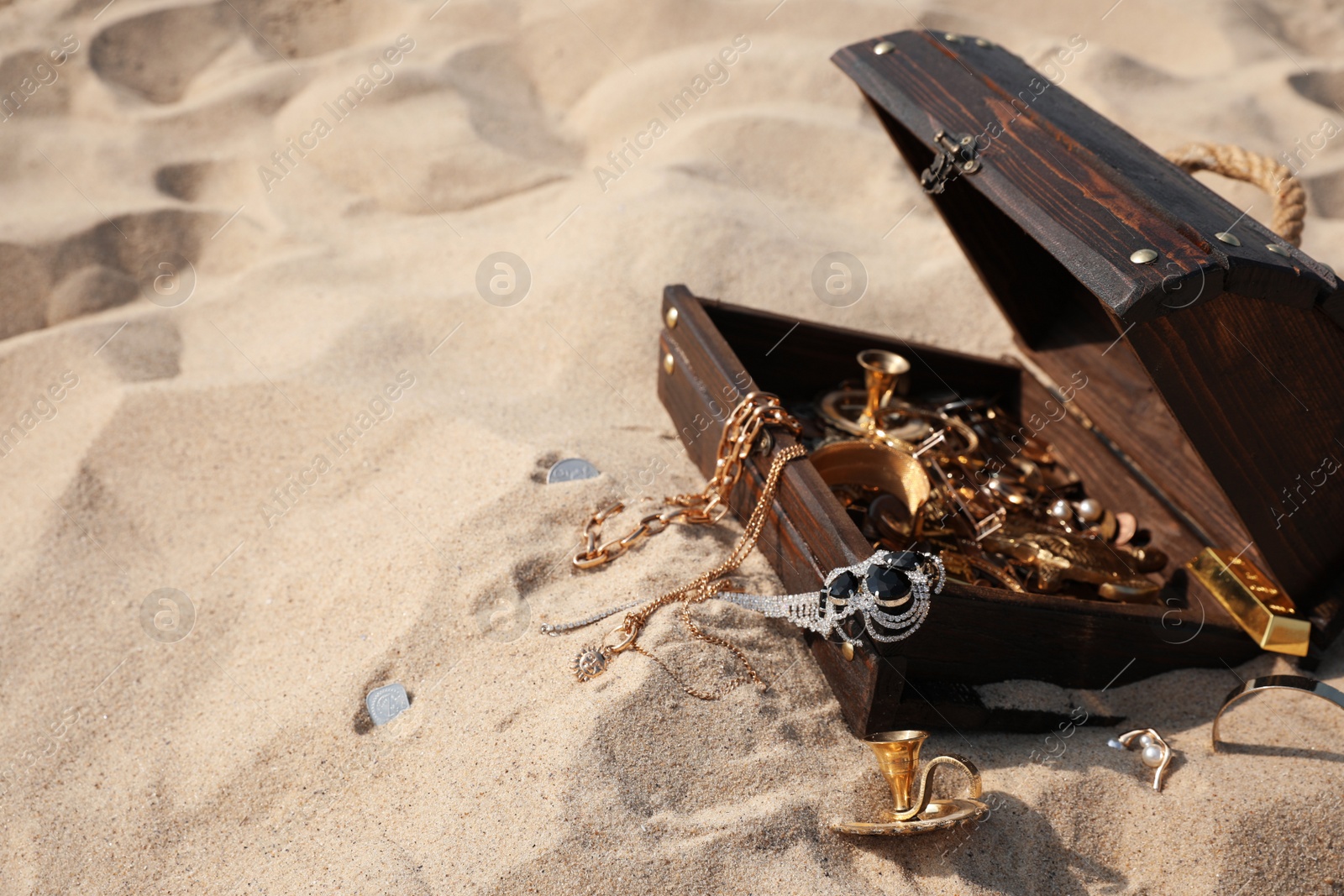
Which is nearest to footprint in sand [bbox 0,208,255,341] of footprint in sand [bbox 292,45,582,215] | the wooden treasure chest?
footprint in sand [bbox 292,45,582,215]

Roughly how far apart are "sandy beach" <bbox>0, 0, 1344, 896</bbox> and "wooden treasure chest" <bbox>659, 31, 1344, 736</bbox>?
0.15m

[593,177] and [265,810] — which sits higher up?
[593,177]

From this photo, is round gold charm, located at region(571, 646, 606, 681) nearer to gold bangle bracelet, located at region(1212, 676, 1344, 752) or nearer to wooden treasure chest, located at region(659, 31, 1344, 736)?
wooden treasure chest, located at region(659, 31, 1344, 736)

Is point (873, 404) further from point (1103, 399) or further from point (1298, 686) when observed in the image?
point (1298, 686)

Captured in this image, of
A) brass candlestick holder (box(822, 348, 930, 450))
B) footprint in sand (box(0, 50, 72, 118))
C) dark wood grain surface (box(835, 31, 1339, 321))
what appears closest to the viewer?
dark wood grain surface (box(835, 31, 1339, 321))

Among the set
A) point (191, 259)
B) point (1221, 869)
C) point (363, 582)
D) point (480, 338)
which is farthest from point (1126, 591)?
point (191, 259)

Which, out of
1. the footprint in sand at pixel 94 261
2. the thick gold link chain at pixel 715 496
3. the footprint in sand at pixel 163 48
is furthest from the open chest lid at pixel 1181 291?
the footprint in sand at pixel 163 48

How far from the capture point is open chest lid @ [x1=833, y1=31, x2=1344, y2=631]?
1639mm

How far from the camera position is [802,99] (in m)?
5.00

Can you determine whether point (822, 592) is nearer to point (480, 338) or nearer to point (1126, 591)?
point (1126, 591)

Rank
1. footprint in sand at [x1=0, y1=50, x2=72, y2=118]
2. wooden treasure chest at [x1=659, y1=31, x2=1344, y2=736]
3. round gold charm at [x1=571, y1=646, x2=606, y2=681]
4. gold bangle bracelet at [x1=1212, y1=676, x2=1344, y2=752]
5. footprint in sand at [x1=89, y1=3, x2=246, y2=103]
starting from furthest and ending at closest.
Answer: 1. footprint in sand at [x1=89, y1=3, x2=246, y2=103]
2. footprint in sand at [x1=0, y1=50, x2=72, y2=118]
3. round gold charm at [x1=571, y1=646, x2=606, y2=681]
4. gold bangle bracelet at [x1=1212, y1=676, x2=1344, y2=752]
5. wooden treasure chest at [x1=659, y1=31, x2=1344, y2=736]

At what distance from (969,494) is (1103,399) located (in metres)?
0.58

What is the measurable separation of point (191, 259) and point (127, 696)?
245cm

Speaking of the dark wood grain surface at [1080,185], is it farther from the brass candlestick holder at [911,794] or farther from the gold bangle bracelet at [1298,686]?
the brass candlestick holder at [911,794]
